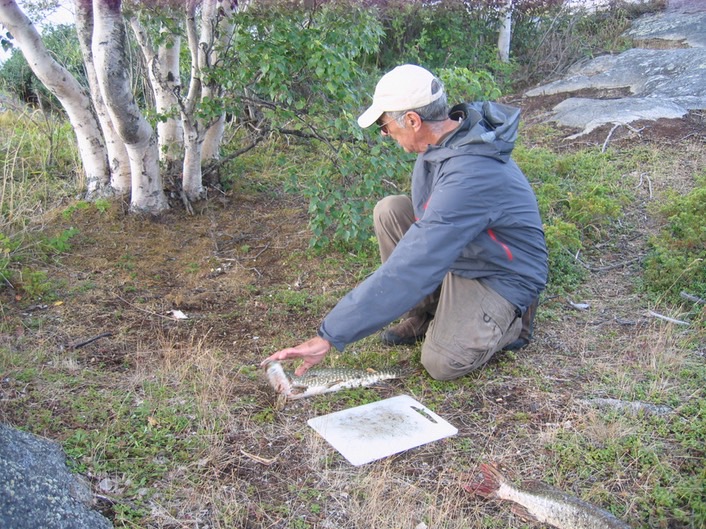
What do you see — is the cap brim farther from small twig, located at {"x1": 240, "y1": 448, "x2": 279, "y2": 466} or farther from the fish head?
small twig, located at {"x1": 240, "y1": 448, "x2": 279, "y2": 466}

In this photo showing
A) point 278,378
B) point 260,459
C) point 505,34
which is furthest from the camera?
point 505,34

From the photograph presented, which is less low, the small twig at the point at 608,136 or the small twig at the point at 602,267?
the small twig at the point at 608,136

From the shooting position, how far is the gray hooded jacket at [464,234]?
8.86ft

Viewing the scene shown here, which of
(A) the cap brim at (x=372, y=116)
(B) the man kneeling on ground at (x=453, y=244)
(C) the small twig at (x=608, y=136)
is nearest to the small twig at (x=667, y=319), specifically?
(B) the man kneeling on ground at (x=453, y=244)

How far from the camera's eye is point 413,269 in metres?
2.72

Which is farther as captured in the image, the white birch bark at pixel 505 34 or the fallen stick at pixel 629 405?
the white birch bark at pixel 505 34

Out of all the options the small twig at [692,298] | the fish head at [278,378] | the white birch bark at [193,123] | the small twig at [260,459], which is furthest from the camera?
the white birch bark at [193,123]

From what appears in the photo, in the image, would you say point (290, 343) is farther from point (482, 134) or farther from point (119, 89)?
point (119, 89)

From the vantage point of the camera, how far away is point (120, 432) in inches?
106

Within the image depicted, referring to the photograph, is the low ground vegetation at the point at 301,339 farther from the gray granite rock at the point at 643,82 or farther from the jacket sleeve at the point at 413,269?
the gray granite rock at the point at 643,82

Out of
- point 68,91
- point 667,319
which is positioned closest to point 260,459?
point 667,319

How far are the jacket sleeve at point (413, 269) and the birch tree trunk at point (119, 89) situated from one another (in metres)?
2.77

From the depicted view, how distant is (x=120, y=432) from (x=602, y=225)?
4.05 m

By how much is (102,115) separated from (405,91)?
3.19 meters
